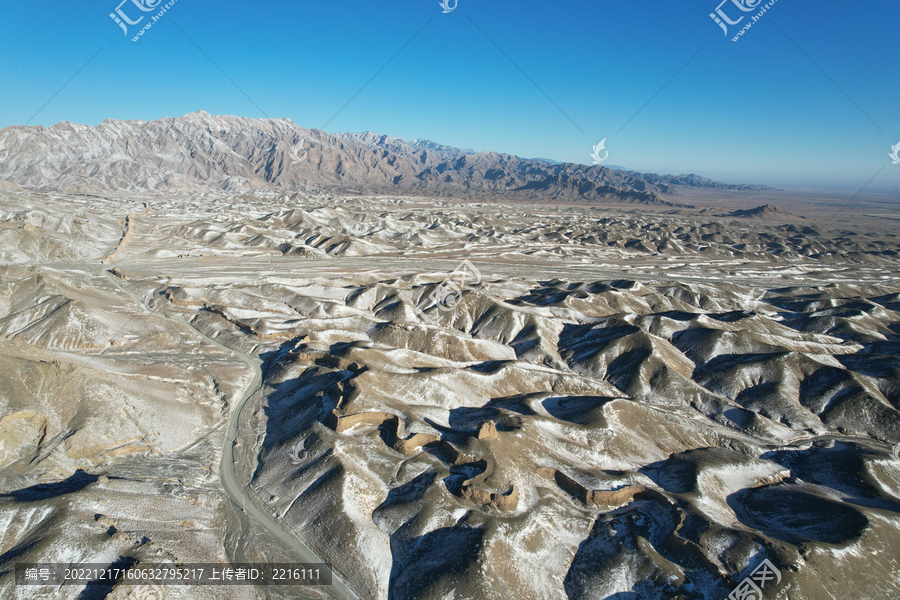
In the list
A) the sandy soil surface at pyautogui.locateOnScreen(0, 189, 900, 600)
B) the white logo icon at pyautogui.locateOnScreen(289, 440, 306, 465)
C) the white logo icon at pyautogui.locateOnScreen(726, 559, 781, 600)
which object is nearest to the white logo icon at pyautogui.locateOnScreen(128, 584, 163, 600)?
the sandy soil surface at pyautogui.locateOnScreen(0, 189, 900, 600)

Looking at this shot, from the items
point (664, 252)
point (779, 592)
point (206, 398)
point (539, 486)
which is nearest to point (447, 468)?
point (539, 486)

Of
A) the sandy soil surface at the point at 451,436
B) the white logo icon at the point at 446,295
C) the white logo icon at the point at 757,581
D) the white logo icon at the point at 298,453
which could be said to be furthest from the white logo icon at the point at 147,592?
the white logo icon at the point at 446,295

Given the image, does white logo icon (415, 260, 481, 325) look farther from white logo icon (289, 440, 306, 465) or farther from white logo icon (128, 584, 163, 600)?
white logo icon (128, 584, 163, 600)

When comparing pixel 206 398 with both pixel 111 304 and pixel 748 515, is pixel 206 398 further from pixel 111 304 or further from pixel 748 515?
pixel 748 515

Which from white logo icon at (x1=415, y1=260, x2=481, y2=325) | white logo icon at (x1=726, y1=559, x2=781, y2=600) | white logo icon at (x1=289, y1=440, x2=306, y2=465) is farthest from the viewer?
white logo icon at (x1=415, y1=260, x2=481, y2=325)

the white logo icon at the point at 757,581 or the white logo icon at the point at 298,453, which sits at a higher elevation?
the white logo icon at the point at 298,453

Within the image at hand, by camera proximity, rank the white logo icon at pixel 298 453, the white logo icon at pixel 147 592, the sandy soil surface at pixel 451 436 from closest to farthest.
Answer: the white logo icon at pixel 147 592, the sandy soil surface at pixel 451 436, the white logo icon at pixel 298 453

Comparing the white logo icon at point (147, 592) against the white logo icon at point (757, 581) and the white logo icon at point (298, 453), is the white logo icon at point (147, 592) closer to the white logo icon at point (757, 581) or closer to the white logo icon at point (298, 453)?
the white logo icon at point (298, 453)
